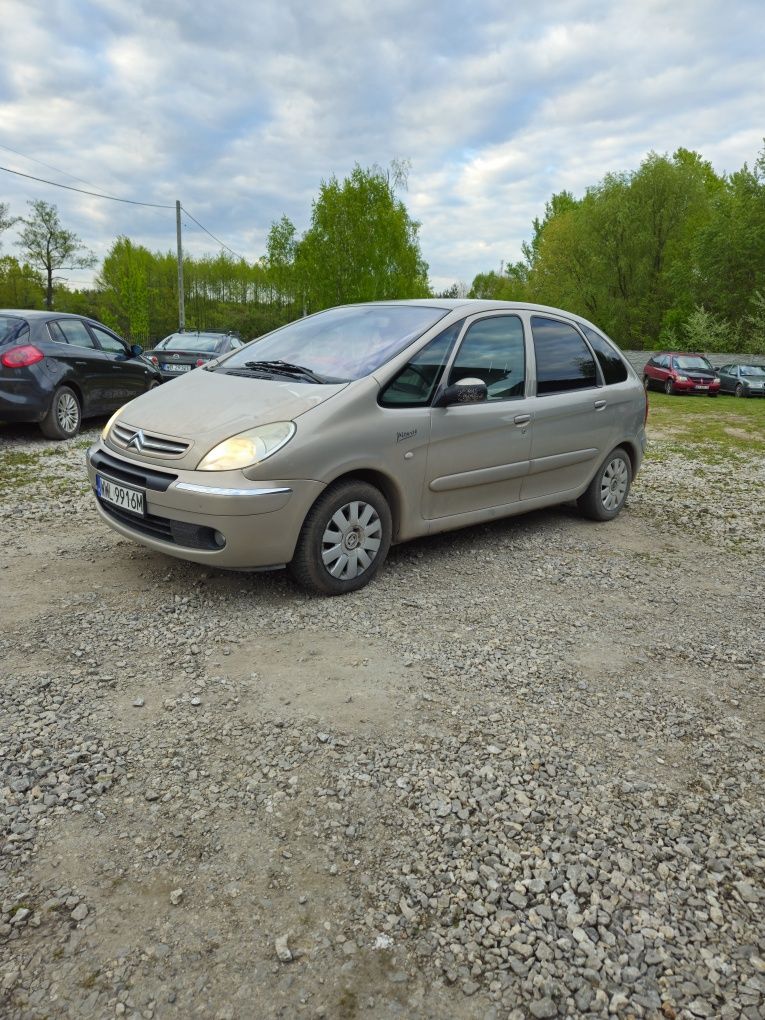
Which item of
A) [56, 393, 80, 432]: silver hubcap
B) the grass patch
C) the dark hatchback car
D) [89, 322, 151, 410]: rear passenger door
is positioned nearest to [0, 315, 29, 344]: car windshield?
the dark hatchback car

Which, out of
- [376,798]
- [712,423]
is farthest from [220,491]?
[712,423]

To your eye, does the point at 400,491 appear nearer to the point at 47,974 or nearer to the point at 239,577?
the point at 239,577

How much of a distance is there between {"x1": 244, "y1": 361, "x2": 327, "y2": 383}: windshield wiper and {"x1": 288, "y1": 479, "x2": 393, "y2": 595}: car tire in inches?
29.1

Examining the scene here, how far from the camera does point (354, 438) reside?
4070mm

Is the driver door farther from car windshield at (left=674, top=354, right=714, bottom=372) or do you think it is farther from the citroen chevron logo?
car windshield at (left=674, top=354, right=714, bottom=372)

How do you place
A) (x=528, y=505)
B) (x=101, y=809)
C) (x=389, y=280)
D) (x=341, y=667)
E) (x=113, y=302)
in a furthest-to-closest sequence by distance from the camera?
(x=113, y=302) < (x=389, y=280) < (x=528, y=505) < (x=341, y=667) < (x=101, y=809)

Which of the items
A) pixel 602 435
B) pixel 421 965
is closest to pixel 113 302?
pixel 602 435

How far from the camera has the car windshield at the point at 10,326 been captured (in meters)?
8.22

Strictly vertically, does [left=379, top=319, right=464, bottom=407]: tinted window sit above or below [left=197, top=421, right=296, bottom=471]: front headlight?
above

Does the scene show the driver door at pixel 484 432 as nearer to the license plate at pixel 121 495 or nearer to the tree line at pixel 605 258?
the license plate at pixel 121 495

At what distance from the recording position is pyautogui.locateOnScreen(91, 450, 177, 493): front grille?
153 inches

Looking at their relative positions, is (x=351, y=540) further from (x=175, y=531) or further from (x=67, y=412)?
(x=67, y=412)

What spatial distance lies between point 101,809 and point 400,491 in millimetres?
2502

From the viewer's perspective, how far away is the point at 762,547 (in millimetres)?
5805
